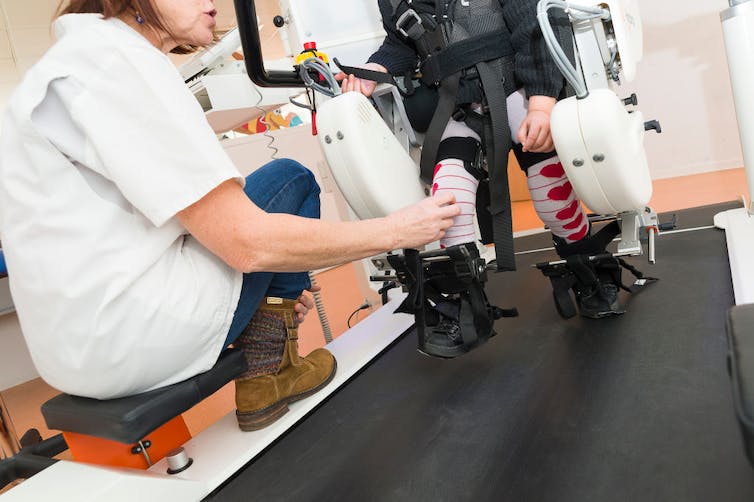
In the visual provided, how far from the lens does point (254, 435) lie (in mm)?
1169

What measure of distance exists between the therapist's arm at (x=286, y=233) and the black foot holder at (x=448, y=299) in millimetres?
123

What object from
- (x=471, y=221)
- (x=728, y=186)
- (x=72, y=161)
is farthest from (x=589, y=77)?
(x=728, y=186)

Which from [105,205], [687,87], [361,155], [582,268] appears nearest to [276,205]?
[361,155]

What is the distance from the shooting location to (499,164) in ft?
4.00

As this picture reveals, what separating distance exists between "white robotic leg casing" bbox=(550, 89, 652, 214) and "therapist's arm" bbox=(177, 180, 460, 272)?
0.29 metres

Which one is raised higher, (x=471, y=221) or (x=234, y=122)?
(x=234, y=122)

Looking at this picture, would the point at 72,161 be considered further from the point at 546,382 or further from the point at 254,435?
the point at 546,382

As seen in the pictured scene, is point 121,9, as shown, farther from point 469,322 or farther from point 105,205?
point 469,322

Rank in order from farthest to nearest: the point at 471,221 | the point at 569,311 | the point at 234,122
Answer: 1. the point at 234,122
2. the point at 569,311
3. the point at 471,221

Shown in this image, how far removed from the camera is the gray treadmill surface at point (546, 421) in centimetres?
78

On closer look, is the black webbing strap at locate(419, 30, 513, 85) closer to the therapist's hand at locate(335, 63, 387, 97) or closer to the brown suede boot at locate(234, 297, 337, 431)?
the therapist's hand at locate(335, 63, 387, 97)

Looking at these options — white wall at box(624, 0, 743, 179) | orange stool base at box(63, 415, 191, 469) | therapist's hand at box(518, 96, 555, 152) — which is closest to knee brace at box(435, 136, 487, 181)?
therapist's hand at box(518, 96, 555, 152)

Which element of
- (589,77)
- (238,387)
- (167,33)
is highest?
(167,33)

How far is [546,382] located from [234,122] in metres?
1.84
